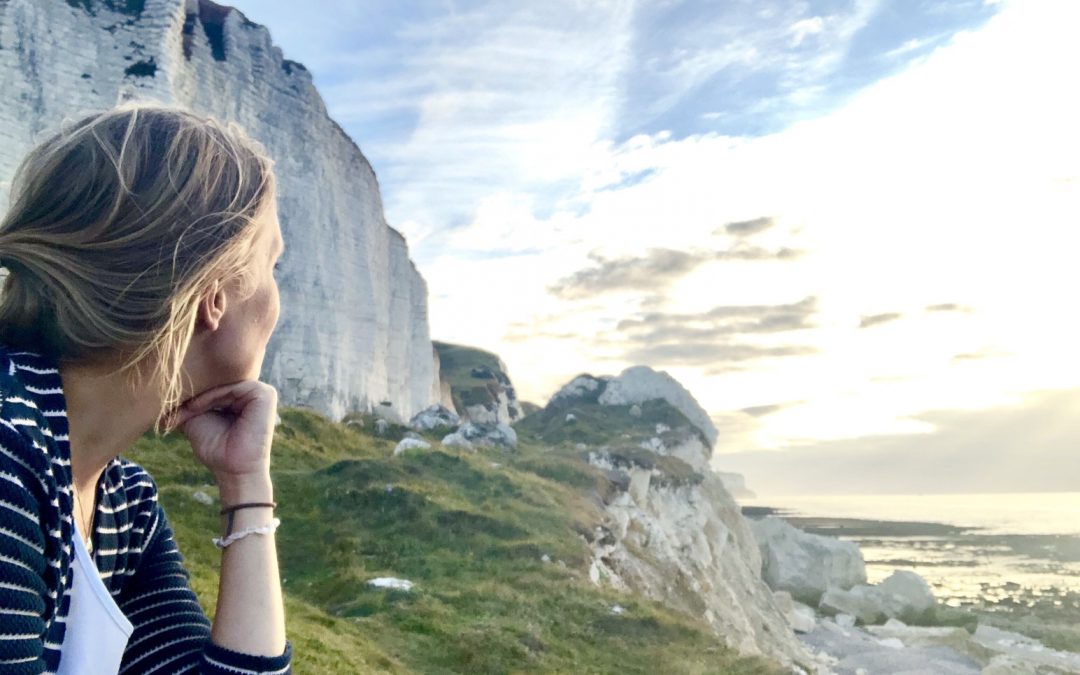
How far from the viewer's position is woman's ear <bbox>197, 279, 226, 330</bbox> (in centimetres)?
243

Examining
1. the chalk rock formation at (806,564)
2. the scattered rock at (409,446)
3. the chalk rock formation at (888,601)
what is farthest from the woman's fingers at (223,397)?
the chalk rock formation at (806,564)

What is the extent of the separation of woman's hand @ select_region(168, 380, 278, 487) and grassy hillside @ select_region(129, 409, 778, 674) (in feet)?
24.6

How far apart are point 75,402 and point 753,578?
4193 cm

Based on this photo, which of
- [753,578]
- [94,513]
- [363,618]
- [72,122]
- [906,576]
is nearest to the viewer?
[72,122]

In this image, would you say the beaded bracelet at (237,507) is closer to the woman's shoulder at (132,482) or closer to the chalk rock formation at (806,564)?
the woman's shoulder at (132,482)

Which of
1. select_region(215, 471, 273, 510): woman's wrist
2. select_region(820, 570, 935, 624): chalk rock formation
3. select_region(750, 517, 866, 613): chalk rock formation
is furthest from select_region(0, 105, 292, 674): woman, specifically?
select_region(750, 517, 866, 613): chalk rock formation

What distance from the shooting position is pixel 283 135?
132ft

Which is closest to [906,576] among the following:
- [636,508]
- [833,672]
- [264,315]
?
[833,672]

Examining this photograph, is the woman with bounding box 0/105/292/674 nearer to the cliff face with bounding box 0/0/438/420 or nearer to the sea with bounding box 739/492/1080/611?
the cliff face with bounding box 0/0/438/420

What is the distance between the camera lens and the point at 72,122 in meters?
2.47

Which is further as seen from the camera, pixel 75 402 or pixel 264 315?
pixel 264 315

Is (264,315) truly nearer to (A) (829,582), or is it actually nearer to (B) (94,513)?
(B) (94,513)

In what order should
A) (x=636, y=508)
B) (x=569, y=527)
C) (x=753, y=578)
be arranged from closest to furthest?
(x=569, y=527)
(x=636, y=508)
(x=753, y=578)

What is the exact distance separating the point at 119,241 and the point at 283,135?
4113 centimetres
